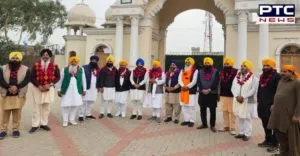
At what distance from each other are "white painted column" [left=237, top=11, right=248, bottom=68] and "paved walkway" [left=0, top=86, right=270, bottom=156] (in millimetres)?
9112

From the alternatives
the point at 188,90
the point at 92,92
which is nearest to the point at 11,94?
the point at 92,92

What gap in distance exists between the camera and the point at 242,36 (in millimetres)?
17250

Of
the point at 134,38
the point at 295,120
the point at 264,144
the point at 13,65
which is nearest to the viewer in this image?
the point at 295,120

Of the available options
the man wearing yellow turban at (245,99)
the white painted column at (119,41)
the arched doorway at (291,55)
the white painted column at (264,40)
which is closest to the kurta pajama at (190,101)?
the man wearing yellow turban at (245,99)

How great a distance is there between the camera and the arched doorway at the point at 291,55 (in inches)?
695

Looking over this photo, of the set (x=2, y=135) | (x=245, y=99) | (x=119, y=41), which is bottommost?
(x=2, y=135)

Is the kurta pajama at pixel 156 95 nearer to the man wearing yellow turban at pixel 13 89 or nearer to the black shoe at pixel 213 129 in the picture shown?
the black shoe at pixel 213 129

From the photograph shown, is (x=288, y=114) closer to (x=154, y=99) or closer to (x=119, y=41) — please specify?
(x=154, y=99)

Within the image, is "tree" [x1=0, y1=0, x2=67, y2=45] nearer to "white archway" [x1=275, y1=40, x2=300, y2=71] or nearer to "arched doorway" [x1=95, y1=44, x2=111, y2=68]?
"arched doorway" [x1=95, y1=44, x2=111, y2=68]

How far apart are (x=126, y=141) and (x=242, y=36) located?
40.7 ft

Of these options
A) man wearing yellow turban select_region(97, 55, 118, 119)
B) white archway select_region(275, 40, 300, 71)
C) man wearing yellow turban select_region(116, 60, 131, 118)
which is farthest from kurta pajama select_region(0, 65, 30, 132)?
white archway select_region(275, 40, 300, 71)

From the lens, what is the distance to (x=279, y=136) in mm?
5414

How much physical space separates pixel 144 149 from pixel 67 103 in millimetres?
3003

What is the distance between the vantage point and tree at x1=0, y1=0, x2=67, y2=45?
27.0 meters
